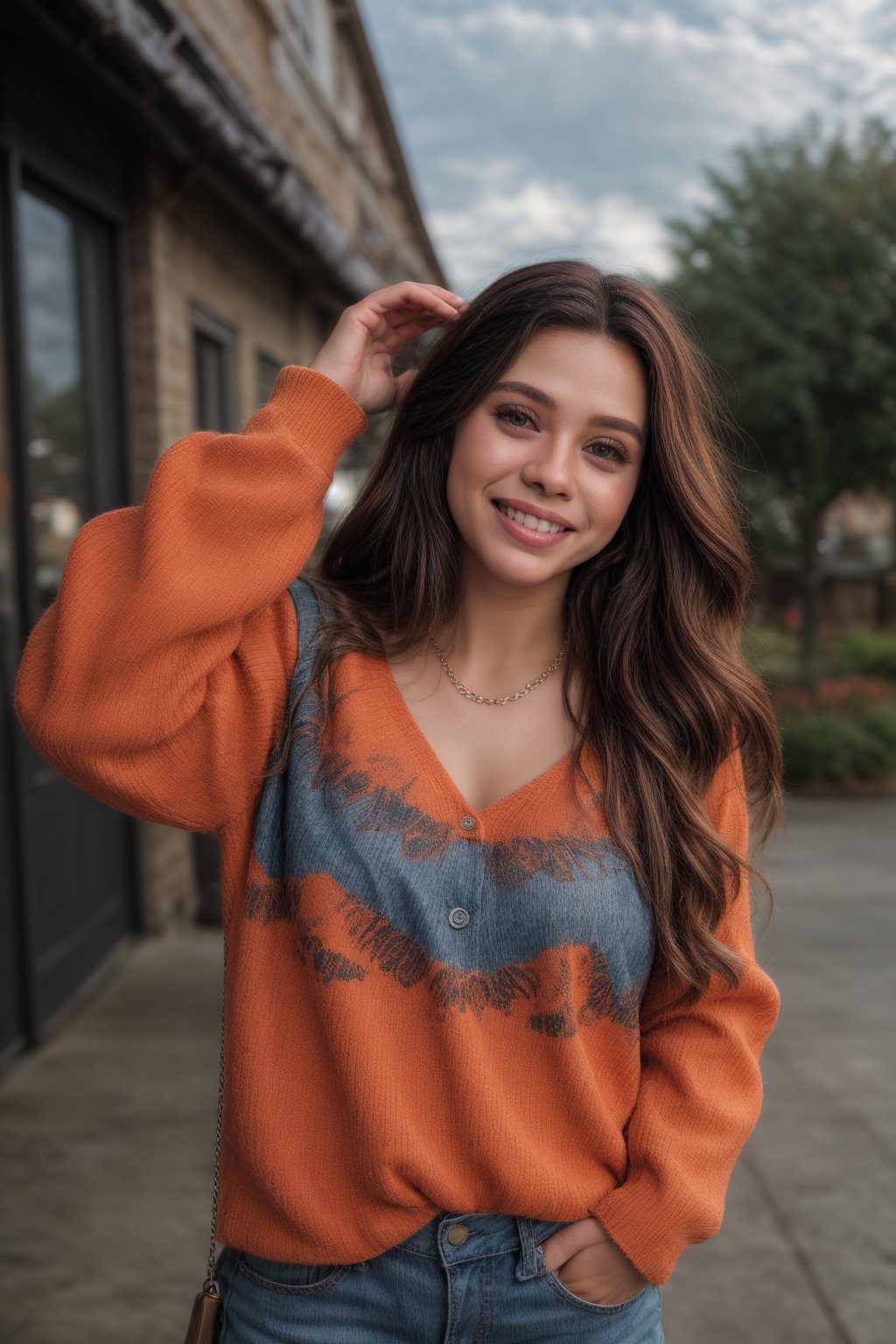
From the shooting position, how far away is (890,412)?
12.3 meters

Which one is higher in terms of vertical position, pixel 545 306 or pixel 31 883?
pixel 545 306

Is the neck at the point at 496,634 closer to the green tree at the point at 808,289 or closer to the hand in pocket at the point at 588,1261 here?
the hand in pocket at the point at 588,1261

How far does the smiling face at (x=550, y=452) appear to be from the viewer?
5.39 feet

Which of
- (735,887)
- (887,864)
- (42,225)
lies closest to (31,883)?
(42,225)

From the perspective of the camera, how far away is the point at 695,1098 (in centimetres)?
163

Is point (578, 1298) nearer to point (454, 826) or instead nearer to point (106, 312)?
point (454, 826)

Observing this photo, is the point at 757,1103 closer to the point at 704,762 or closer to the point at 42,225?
the point at 704,762

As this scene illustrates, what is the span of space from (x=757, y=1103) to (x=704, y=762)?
1.55ft

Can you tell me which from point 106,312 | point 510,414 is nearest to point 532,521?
point 510,414

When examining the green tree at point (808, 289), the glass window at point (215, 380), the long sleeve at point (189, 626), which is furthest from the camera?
the green tree at point (808, 289)

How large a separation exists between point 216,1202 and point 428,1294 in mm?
304

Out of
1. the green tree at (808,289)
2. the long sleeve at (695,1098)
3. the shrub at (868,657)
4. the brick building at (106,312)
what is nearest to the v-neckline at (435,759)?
the long sleeve at (695,1098)

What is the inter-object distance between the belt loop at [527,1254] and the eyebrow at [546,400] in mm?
1025

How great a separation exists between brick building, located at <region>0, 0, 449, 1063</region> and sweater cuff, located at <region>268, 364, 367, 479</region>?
7.03ft
